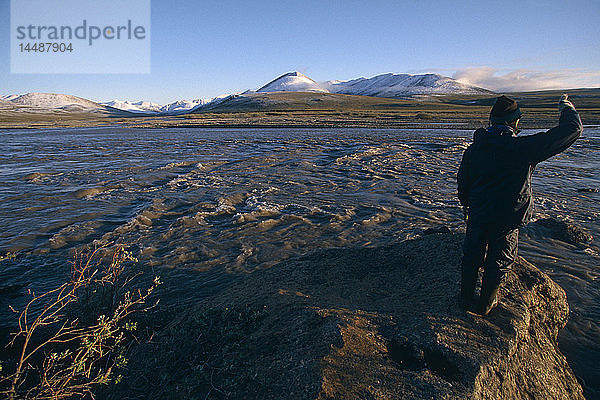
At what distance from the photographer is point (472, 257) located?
13.0 feet

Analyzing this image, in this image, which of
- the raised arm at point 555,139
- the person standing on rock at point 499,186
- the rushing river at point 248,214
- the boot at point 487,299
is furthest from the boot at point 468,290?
the rushing river at point 248,214

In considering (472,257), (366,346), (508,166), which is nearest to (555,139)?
(508,166)

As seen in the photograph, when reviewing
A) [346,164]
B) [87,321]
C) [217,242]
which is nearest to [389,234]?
[217,242]

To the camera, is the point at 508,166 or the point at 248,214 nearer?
the point at 508,166

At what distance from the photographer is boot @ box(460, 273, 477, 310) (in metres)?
4.00

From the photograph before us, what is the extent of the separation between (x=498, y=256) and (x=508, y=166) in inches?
41.9

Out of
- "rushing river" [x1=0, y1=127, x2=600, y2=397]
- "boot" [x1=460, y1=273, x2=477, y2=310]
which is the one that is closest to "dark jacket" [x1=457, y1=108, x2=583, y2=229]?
"boot" [x1=460, y1=273, x2=477, y2=310]

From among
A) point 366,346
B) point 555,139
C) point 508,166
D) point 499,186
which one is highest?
point 555,139

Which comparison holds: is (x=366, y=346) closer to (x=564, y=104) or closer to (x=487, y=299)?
(x=487, y=299)

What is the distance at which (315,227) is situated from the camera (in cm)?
962

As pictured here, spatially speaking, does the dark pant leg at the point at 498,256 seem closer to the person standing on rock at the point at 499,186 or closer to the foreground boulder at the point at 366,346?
the person standing on rock at the point at 499,186

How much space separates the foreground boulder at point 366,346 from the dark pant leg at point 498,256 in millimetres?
486

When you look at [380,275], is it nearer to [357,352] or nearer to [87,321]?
[357,352]

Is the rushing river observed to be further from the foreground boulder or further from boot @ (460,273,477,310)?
boot @ (460,273,477,310)
